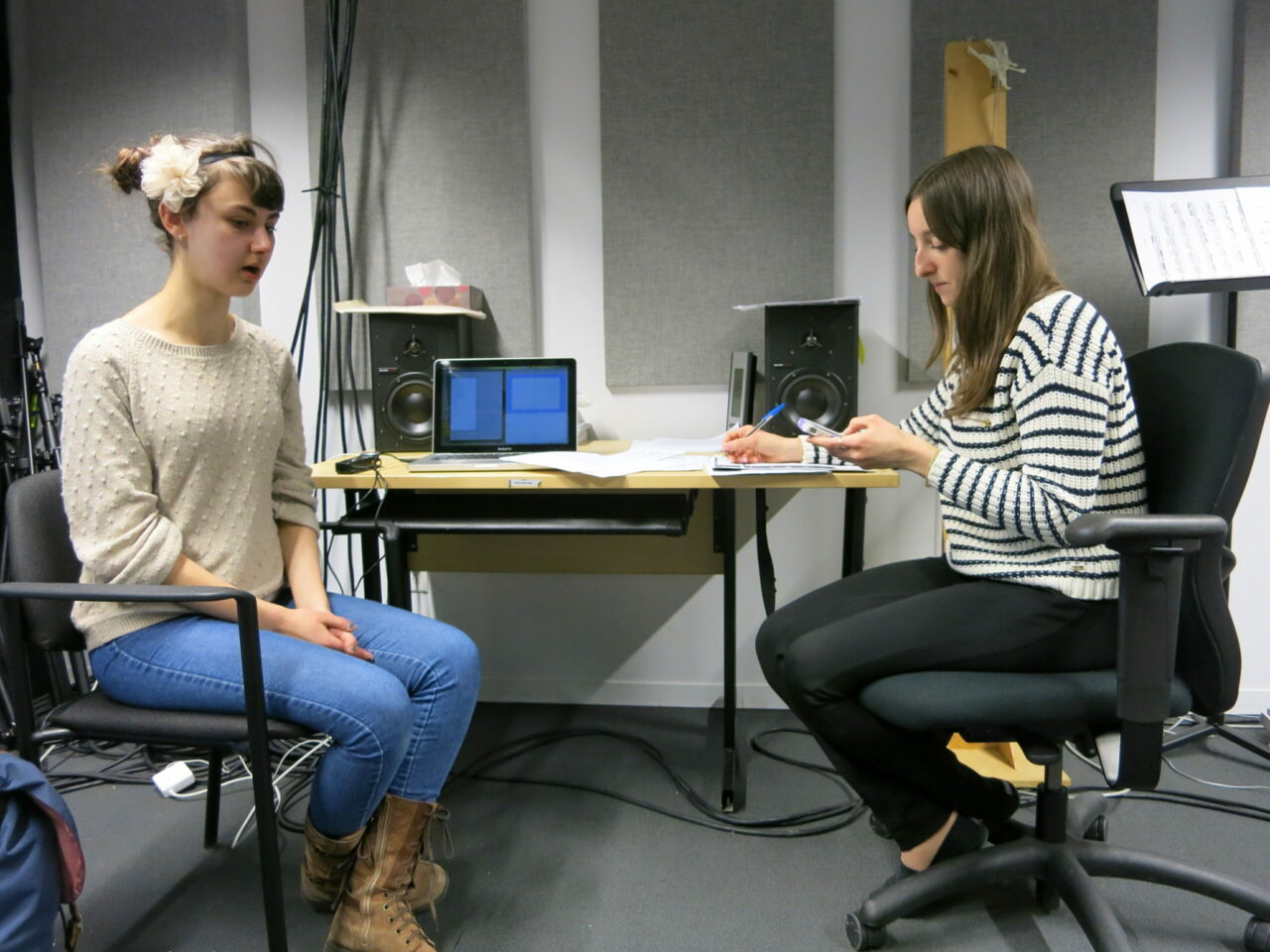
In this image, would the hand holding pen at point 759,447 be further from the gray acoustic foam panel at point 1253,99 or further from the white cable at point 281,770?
the gray acoustic foam panel at point 1253,99

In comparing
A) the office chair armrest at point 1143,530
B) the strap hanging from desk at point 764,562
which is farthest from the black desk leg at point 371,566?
the office chair armrest at point 1143,530

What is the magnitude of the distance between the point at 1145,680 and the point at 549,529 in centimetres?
112

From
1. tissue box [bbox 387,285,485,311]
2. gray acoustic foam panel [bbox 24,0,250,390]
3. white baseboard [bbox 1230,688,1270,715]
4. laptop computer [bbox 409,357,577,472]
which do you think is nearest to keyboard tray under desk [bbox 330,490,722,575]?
laptop computer [bbox 409,357,577,472]

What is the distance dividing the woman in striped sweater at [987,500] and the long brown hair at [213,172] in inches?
40.3

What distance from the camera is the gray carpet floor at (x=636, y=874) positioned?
1477 millimetres

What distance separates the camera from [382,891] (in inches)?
53.0

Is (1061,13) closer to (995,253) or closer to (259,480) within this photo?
(995,253)

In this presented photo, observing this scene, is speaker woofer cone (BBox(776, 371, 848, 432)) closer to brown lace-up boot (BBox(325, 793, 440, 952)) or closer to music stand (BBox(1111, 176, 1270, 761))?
music stand (BBox(1111, 176, 1270, 761))

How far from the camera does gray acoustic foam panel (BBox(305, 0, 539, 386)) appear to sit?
2.40 m

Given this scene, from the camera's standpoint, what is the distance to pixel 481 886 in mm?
1639

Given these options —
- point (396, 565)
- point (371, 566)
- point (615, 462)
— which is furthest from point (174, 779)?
point (615, 462)

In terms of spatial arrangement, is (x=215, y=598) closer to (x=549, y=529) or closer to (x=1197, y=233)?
(x=549, y=529)

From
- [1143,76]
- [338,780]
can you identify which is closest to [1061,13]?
[1143,76]

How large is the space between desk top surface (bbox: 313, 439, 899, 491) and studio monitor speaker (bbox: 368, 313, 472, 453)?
39 centimetres
